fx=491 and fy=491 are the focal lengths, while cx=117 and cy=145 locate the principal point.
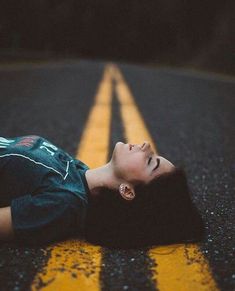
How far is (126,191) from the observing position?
236cm

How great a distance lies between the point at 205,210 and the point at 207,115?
3636 mm

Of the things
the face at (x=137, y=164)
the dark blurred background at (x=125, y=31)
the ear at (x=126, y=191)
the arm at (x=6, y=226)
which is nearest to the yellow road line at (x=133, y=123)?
the face at (x=137, y=164)

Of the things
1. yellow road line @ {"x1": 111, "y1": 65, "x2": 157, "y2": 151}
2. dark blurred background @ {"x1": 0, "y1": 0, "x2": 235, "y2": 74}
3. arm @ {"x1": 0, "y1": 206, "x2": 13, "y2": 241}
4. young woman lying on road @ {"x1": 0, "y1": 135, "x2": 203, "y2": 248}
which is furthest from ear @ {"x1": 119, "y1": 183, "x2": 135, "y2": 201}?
dark blurred background @ {"x1": 0, "y1": 0, "x2": 235, "y2": 74}

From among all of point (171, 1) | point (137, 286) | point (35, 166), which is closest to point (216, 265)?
point (137, 286)

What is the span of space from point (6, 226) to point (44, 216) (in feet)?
0.55

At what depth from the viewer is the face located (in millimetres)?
2412

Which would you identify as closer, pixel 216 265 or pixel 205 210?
pixel 216 265

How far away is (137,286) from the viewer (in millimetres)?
1813

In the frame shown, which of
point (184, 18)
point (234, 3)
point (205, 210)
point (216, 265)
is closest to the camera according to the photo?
point (216, 265)

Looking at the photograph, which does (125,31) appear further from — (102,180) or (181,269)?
(181,269)

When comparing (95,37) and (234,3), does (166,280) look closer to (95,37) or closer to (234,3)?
(234,3)

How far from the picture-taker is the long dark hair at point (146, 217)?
2.22 meters

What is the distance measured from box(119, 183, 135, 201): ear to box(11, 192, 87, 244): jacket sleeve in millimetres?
234

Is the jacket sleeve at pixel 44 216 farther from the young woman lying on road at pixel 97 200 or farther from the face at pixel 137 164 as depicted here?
the face at pixel 137 164
